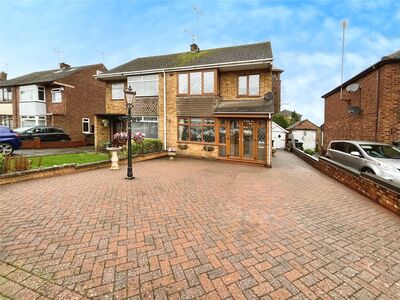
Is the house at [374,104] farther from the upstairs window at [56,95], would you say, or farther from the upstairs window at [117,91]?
the upstairs window at [56,95]

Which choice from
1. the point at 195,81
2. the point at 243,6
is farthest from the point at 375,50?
the point at 195,81

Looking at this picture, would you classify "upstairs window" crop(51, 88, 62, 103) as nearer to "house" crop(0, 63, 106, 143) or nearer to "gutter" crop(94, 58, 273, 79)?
"house" crop(0, 63, 106, 143)

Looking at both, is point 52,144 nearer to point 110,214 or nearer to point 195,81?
point 195,81

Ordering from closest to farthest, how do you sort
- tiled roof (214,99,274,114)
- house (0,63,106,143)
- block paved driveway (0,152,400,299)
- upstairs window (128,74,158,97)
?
block paved driveway (0,152,400,299)
tiled roof (214,99,274,114)
upstairs window (128,74,158,97)
house (0,63,106,143)

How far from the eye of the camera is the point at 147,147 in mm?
12680

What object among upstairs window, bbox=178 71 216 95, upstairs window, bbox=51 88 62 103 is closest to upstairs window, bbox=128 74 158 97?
upstairs window, bbox=178 71 216 95

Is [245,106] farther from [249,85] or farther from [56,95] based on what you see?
[56,95]

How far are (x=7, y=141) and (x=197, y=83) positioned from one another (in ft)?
35.3

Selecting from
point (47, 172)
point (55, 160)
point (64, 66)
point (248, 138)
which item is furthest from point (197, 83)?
point (64, 66)

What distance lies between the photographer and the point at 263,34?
1620 cm

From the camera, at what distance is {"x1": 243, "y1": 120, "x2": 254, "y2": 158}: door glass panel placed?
11883mm

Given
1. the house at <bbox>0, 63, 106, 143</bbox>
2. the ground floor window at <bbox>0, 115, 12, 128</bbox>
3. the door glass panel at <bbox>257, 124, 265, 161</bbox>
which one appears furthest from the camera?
the ground floor window at <bbox>0, 115, 12, 128</bbox>

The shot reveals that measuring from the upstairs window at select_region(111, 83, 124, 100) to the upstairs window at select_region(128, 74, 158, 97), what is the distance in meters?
1.29

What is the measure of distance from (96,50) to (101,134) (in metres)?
12.7
